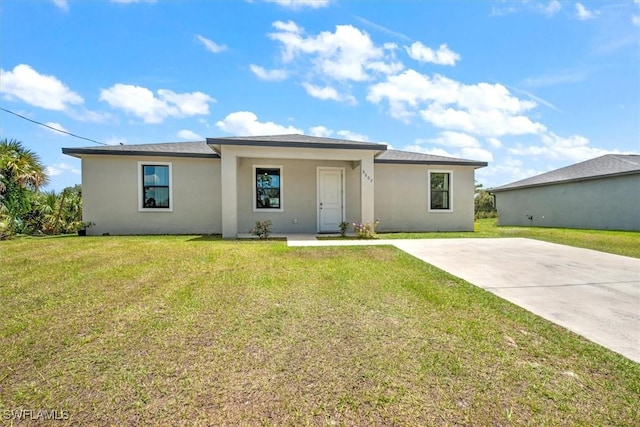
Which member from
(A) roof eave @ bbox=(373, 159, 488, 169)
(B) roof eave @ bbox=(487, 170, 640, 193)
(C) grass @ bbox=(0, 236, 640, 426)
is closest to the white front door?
(A) roof eave @ bbox=(373, 159, 488, 169)

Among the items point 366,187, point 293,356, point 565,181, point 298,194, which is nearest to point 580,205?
point 565,181

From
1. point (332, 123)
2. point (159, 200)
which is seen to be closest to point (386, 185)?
point (332, 123)

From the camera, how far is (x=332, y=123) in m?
16.4

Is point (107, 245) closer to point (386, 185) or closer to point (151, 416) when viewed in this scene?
point (151, 416)

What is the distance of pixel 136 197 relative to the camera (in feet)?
34.4

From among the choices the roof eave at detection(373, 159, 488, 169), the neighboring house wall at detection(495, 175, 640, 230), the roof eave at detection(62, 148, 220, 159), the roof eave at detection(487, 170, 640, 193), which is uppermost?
the roof eave at detection(62, 148, 220, 159)

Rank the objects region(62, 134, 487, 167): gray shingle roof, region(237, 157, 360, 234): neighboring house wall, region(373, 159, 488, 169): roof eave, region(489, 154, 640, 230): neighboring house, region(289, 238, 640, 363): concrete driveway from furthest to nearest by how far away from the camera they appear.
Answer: region(489, 154, 640, 230): neighboring house
region(373, 159, 488, 169): roof eave
region(237, 157, 360, 234): neighboring house wall
region(62, 134, 487, 167): gray shingle roof
region(289, 238, 640, 363): concrete driveway

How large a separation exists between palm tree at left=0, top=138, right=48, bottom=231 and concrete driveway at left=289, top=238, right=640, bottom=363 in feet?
44.1

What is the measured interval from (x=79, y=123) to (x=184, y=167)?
9.72 metres

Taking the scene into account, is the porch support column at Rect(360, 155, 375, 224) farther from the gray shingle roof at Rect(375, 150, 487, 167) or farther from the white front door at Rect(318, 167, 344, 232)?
the gray shingle roof at Rect(375, 150, 487, 167)

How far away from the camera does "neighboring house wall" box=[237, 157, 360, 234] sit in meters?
10.9

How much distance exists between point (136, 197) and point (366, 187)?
8.19 meters

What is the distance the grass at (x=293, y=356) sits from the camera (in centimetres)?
190

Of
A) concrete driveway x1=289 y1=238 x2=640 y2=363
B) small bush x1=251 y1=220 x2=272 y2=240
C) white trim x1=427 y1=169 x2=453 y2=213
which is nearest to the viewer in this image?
concrete driveway x1=289 y1=238 x2=640 y2=363
